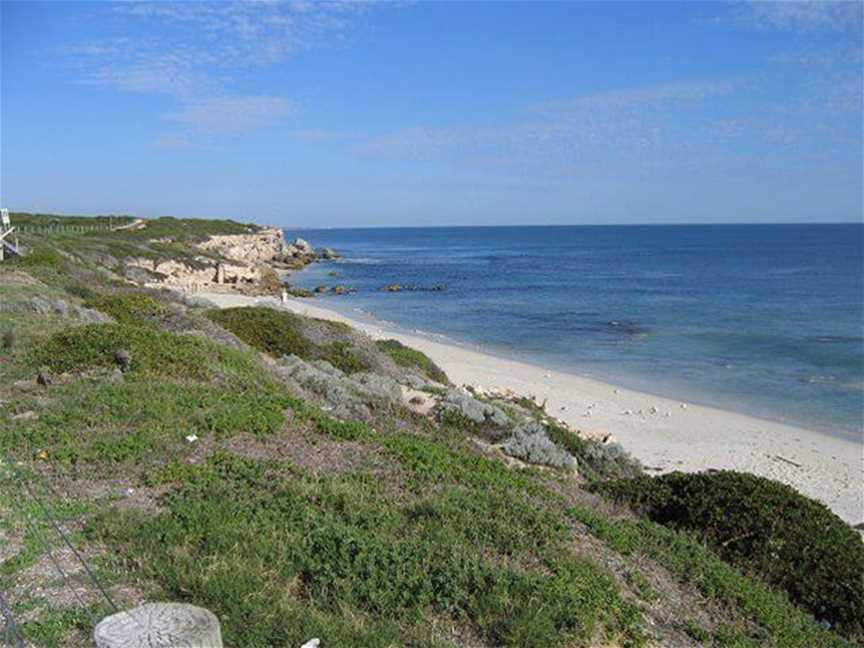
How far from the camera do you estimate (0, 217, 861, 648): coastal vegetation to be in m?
5.86

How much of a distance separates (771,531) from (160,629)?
7.88 meters

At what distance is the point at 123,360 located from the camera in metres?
12.8

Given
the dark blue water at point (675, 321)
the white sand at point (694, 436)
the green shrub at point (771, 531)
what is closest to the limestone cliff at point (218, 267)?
the dark blue water at point (675, 321)

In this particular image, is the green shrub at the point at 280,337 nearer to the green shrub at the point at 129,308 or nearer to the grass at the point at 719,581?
the green shrub at the point at 129,308

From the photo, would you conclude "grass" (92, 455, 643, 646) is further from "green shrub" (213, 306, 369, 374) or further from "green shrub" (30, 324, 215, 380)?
"green shrub" (213, 306, 369, 374)

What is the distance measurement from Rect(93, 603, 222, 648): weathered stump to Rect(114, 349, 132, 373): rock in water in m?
9.28

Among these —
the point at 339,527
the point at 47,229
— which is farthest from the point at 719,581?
the point at 47,229

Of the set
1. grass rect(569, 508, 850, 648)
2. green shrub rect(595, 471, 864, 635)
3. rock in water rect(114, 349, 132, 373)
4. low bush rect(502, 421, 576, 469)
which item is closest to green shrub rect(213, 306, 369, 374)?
low bush rect(502, 421, 576, 469)

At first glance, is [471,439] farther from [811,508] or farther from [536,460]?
[811,508]

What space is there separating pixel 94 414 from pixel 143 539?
4.20 meters

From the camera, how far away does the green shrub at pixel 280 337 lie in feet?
66.8

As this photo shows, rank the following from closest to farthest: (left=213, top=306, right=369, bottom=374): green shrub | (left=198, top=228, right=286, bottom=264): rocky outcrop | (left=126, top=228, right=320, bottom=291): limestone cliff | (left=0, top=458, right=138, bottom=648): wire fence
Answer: (left=0, top=458, right=138, bottom=648): wire fence → (left=213, top=306, right=369, bottom=374): green shrub → (left=126, top=228, right=320, bottom=291): limestone cliff → (left=198, top=228, right=286, bottom=264): rocky outcrop

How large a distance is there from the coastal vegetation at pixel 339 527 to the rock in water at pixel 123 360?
0.15ft

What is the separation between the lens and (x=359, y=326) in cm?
4075
